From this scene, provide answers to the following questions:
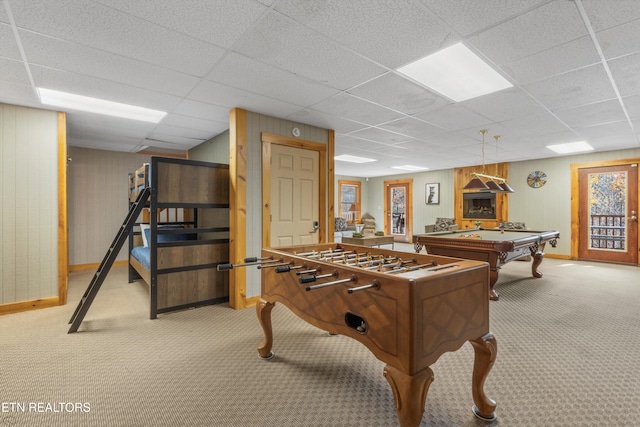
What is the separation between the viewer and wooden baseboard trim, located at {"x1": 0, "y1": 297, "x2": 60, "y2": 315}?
11.3 feet

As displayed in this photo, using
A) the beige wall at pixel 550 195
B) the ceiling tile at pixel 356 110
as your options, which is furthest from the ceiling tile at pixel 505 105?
the beige wall at pixel 550 195

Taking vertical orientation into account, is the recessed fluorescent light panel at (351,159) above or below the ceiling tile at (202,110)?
above

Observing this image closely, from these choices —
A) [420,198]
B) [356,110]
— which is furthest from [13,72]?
[420,198]

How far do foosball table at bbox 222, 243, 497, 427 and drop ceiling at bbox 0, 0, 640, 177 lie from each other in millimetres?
1570

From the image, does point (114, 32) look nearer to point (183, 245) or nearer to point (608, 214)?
point (183, 245)

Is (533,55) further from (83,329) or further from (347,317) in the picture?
(83,329)

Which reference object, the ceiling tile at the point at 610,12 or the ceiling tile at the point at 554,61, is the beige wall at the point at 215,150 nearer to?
the ceiling tile at the point at 554,61

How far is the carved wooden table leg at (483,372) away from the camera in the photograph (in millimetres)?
1697

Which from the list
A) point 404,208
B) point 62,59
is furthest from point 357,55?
point 404,208

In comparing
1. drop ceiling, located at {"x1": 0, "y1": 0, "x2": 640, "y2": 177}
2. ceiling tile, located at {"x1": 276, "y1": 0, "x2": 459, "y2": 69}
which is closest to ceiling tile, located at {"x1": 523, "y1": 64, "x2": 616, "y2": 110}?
drop ceiling, located at {"x1": 0, "y1": 0, "x2": 640, "y2": 177}

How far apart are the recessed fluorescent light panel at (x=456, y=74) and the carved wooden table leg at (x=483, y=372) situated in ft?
6.81

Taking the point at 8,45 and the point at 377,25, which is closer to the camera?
the point at 377,25

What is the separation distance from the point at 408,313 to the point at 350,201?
10.4 meters

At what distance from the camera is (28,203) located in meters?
3.57
